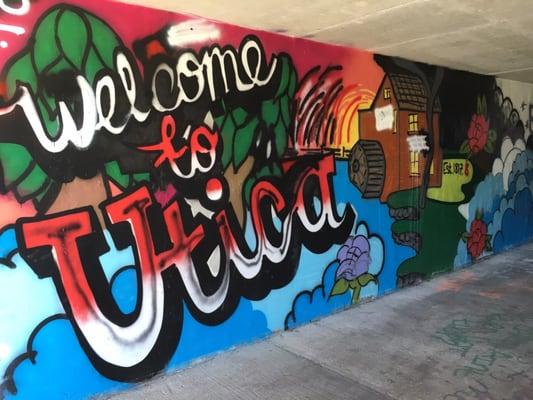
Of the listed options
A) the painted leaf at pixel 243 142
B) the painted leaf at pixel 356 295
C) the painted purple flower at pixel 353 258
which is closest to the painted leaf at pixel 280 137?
the painted leaf at pixel 243 142

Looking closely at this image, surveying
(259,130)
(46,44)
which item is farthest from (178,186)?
(46,44)

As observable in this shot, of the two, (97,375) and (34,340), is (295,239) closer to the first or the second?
(97,375)

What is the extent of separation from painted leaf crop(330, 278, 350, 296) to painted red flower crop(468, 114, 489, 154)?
349cm

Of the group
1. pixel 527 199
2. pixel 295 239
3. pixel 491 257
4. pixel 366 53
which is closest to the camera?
pixel 295 239

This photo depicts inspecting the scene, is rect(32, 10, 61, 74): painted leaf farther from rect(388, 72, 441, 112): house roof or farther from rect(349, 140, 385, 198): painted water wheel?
rect(388, 72, 441, 112): house roof

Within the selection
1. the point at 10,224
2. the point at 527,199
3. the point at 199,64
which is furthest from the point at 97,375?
the point at 527,199

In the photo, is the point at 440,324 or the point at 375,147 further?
the point at 375,147

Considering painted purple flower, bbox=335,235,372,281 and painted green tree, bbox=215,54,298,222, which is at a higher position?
painted green tree, bbox=215,54,298,222

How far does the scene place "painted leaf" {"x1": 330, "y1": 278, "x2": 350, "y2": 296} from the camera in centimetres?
521

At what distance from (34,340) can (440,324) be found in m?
4.01

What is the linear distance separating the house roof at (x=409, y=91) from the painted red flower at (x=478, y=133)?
147 cm

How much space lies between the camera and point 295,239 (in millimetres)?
4754

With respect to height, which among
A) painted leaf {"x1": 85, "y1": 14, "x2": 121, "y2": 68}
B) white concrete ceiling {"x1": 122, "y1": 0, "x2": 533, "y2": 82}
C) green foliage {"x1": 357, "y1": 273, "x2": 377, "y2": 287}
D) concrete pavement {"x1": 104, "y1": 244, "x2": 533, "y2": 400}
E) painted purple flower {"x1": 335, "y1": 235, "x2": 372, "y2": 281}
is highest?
white concrete ceiling {"x1": 122, "y1": 0, "x2": 533, "y2": 82}

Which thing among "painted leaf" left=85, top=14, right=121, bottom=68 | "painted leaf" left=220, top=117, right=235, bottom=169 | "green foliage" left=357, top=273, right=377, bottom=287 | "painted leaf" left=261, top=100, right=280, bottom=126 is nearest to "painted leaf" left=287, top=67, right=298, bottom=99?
"painted leaf" left=261, top=100, right=280, bottom=126
